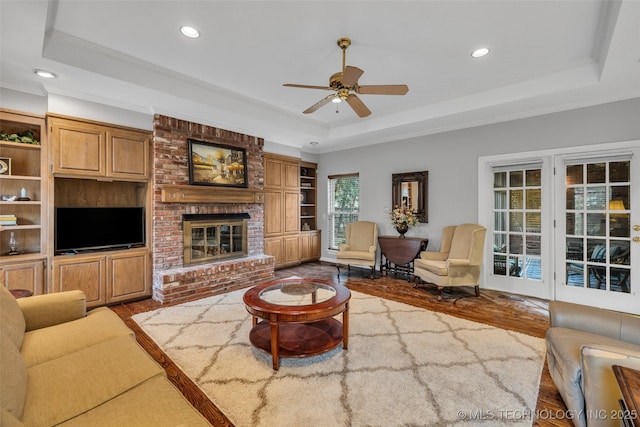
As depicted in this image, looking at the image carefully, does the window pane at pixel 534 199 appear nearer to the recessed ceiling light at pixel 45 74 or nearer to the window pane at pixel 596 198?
the window pane at pixel 596 198

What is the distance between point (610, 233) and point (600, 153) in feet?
3.23

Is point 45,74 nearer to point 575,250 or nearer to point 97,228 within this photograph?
point 97,228

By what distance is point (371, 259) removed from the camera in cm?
502

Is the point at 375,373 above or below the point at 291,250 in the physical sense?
below

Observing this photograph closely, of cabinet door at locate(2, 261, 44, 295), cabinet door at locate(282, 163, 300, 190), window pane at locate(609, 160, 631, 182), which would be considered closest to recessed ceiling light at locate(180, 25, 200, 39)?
cabinet door at locate(2, 261, 44, 295)

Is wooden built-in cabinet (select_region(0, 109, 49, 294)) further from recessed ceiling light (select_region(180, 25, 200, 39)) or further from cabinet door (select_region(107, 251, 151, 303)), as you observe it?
recessed ceiling light (select_region(180, 25, 200, 39))

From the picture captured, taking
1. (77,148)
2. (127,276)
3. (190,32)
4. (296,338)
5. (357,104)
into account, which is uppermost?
(190,32)

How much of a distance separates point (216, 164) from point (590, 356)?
15.2ft

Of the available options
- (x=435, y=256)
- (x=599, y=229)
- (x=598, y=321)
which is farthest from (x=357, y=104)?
(x=599, y=229)

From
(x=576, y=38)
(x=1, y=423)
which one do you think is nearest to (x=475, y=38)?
(x=576, y=38)

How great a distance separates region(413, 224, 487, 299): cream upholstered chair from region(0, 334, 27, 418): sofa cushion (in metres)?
3.95

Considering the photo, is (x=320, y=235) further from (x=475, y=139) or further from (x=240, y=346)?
(x=240, y=346)

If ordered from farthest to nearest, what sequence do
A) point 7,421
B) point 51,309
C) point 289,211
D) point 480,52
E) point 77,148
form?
point 289,211, point 77,148, point 480,52, point 51,309, point 7,421

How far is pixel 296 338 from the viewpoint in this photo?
8.20 feet
